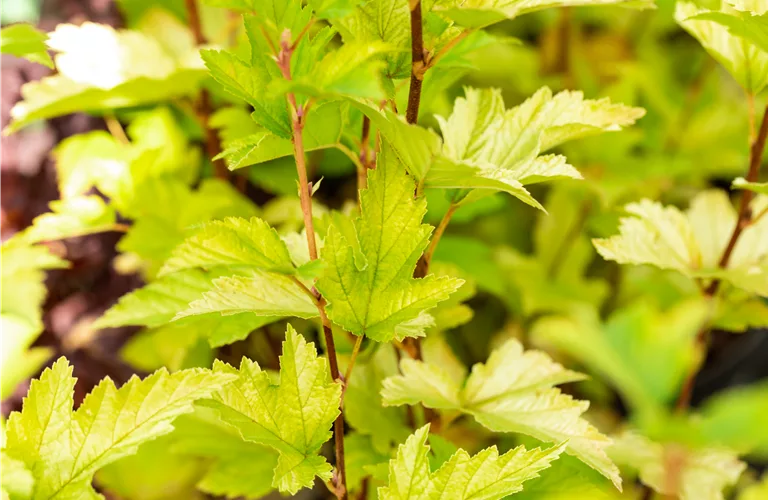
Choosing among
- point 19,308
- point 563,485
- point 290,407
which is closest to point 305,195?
point 290,407

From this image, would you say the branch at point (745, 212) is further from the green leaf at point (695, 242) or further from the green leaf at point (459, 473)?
the green leaf at point (459, 473)

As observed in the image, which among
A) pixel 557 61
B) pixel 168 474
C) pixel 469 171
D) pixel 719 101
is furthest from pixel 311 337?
pixel 719 101

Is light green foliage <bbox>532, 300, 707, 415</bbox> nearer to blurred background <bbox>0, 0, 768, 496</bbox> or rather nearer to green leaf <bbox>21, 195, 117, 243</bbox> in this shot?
blurred background <bbox>0, 0, 768, 496</bbox>

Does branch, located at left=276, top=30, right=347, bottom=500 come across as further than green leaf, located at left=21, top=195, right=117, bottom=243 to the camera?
No

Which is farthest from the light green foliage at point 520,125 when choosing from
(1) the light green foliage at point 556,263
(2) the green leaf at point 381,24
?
(1) the light green foliage at point 556,263

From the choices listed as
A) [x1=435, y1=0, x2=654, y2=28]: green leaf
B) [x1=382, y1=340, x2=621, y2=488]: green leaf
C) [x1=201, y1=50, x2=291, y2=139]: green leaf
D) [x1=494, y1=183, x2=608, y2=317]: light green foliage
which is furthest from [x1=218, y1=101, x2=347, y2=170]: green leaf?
[x1=494, y1=183, x2=608, y2=317]: light green foliage

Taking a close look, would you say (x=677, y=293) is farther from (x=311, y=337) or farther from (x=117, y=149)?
(x=117, y=149)

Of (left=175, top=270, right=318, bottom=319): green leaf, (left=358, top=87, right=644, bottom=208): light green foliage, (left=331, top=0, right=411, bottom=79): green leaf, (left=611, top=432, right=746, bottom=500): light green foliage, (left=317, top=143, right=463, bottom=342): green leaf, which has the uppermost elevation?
Answer: (left=331, top=0, right=411, bottom=79): green leaf

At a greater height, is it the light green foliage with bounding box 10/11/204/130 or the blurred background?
the light green foliage with bounding box 10/11/204/130
